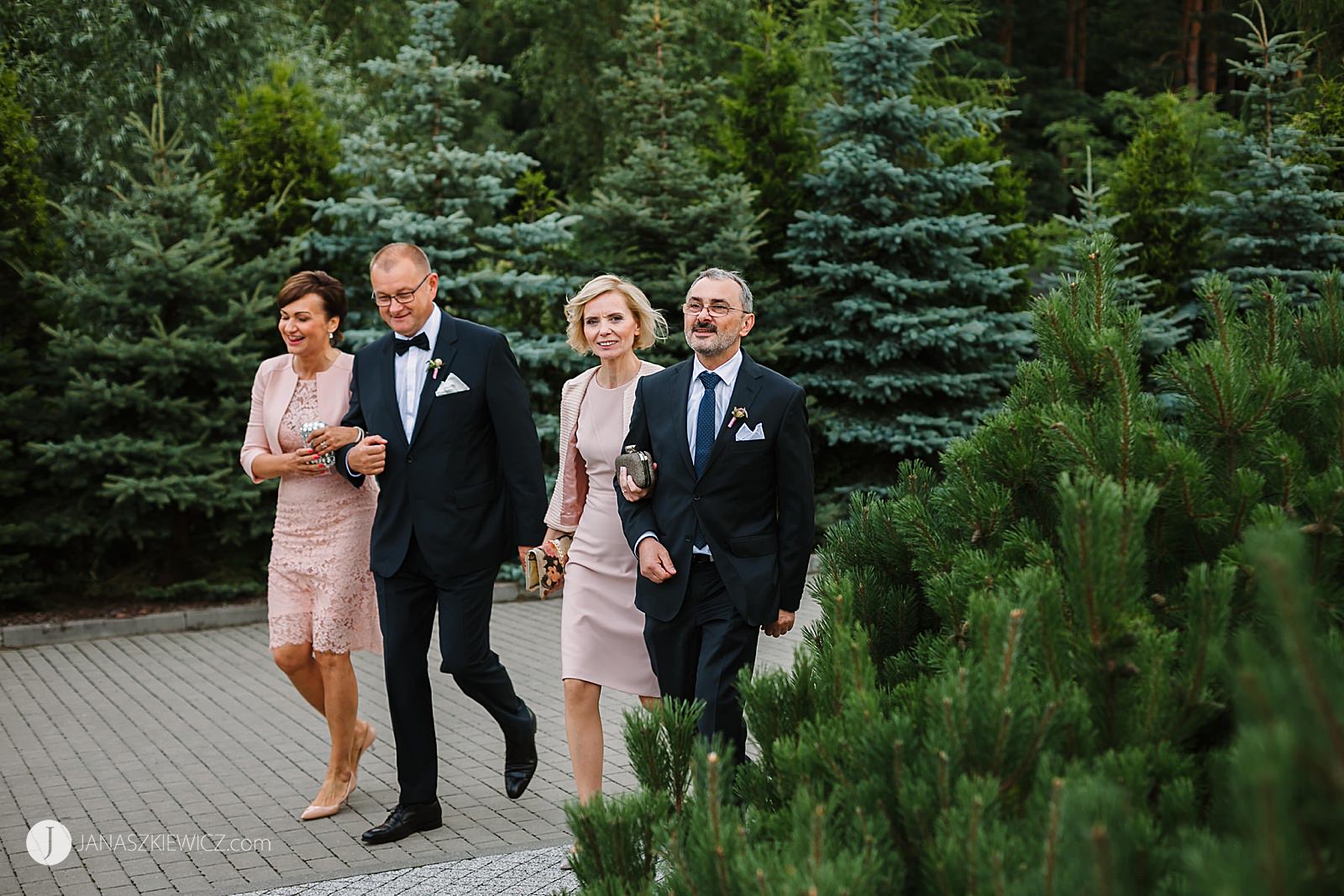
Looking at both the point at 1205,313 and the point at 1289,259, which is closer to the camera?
the point at 1205,313

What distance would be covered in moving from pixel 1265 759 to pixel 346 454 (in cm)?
489

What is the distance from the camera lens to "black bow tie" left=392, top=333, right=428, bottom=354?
591cm

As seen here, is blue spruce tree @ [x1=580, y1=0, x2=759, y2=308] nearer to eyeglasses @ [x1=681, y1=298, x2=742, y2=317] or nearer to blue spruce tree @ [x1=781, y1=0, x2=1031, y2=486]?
blue spruce tree @ [x1=781, y1=0, x2=1031, y2=486]

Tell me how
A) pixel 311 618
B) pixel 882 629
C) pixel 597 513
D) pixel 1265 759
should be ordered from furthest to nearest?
1. pixel 311 618
2. pixel 597 513
3. pixel 882 629
4. pixel 1265 759

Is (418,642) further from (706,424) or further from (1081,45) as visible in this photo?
(1081,45)

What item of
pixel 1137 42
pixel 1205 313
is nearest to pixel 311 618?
pixel 1205 313

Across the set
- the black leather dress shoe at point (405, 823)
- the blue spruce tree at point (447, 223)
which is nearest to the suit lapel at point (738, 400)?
the black leather dress shoe at point (405, 823)

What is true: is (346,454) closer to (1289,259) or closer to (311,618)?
(311,618)

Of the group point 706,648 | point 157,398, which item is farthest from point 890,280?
point 706,648

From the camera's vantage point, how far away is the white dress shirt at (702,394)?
5.07 meters

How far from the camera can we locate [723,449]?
16.3ft

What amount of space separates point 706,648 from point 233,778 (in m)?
3.20

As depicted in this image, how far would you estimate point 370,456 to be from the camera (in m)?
5.74

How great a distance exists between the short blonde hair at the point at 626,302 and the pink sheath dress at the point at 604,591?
0.26 metres
